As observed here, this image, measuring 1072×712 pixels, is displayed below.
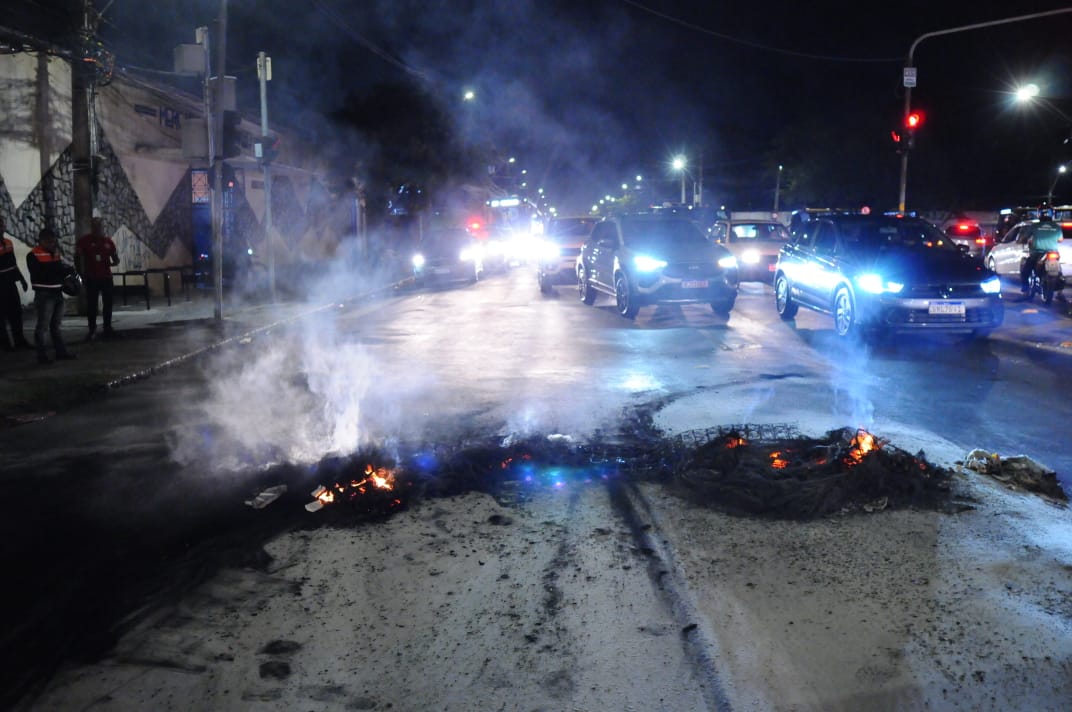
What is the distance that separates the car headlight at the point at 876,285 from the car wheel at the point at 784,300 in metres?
3.09

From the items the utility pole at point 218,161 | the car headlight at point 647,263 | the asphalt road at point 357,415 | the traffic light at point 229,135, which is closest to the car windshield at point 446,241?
the utility pole at point 218,161

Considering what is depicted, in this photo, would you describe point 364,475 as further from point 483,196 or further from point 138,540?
point 483,196

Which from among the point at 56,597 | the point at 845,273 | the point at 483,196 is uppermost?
the point at 483,196

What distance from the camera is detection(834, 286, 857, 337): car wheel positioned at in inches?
515

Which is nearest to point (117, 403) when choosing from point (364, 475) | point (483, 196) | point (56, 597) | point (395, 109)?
point (364, 475)

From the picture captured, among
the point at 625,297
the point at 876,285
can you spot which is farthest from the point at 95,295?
the point at 876,285

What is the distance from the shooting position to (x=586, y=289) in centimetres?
1978

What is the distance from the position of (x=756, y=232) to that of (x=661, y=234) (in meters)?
7.46

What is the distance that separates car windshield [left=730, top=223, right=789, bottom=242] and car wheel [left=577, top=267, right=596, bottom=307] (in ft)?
18.3

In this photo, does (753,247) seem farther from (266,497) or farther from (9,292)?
(266,497)

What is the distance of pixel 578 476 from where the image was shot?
6.34m

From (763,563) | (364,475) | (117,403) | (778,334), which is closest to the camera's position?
(763,563)

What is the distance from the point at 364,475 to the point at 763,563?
9.48ft

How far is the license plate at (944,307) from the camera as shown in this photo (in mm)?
12164
